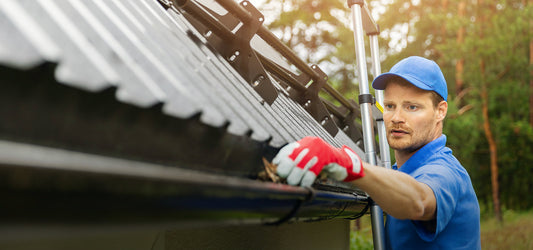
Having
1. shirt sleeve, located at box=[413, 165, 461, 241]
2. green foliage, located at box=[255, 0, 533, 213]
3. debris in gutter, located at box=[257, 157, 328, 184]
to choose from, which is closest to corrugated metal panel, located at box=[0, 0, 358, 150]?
debris in gutter, located at box=[257, 157, 328, 184]

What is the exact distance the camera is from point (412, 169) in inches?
113

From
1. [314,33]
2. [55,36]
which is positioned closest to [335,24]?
[314,33]

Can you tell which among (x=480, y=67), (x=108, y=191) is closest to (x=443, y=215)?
(x=108, y=191)

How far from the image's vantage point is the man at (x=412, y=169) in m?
1.83

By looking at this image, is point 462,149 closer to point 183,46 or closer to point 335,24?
point 335,24

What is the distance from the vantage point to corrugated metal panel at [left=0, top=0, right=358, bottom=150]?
112 centimetres

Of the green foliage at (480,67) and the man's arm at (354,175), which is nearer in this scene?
the man's arm at (354,175)

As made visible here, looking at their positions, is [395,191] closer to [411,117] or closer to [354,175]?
[354,175]

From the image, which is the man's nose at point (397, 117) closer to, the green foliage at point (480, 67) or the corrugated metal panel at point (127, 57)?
the corrugated metal panel at point (127, 57)

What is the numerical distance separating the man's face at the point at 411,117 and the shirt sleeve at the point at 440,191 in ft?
1.41

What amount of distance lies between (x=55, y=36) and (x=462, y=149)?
16.4 metres

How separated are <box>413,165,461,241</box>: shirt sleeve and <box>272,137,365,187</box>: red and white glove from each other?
542 millimetres

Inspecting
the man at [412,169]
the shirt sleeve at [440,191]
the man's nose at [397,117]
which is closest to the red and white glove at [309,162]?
the man at [412,169]

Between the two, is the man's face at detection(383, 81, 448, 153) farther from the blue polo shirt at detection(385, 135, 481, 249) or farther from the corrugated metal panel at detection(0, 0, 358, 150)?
the corrugated metal panel at detection(0, 0, 358, 150)
